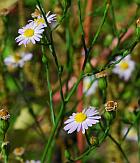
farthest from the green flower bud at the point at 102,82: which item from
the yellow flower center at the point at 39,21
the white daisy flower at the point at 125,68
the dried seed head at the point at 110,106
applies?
the white daisy flower at the point at 125,68

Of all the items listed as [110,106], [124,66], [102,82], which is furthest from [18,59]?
[110,106]

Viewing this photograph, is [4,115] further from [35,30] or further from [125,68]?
[125,68]

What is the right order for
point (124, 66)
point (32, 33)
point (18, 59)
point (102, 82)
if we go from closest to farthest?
point (32, 33) < point (102, 82) < point (18, 59) < point (124, 66)

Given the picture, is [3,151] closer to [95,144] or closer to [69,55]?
[95,144]

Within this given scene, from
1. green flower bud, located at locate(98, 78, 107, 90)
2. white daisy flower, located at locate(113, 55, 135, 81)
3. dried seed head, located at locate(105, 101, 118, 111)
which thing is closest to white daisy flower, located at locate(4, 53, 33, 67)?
white daisy flower, located at locate(113, 55, 135, 81)

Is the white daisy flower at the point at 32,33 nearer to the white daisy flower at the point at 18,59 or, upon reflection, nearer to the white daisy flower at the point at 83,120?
the white daisy flower at the point at 83,120

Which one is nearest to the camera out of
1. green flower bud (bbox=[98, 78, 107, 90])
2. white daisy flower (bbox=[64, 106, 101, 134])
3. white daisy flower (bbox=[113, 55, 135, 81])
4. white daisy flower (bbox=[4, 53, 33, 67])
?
white daisy flower (bbox=[64, 106, 101, 134])

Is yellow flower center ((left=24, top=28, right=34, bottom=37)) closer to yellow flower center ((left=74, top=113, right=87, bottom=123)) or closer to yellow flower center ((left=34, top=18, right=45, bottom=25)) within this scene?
yellow flower center ((left=34, top=18, right=45, bottom=25))

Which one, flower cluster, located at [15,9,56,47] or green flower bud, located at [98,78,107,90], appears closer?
flower cluster, located at [15,9,56,47]

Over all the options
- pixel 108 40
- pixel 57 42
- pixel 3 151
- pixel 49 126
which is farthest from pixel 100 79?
pixel 57 42

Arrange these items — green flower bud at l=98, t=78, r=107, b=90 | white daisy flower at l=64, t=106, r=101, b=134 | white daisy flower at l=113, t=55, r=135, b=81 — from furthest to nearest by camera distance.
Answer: white daisy flower at l=113, t=55, r=135, b=81 → green flower bud at l=98, t=78, r=107, b=90 → white daisy flower at l=64, t=106, r=101, b=134

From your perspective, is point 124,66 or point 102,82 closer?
point 102,82
